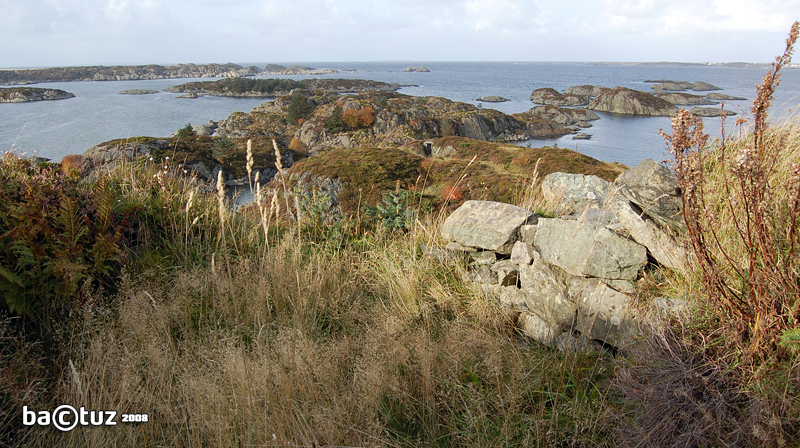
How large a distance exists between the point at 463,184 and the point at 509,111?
53205 millimetres

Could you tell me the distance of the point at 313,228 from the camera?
4969 mm

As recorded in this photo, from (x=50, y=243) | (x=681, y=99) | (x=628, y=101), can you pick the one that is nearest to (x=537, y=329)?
(x=50, y=243)

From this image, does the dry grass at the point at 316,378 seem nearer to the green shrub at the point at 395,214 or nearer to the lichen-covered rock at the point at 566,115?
the green shrub at the point at 395,214

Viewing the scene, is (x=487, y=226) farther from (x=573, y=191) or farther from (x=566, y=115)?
(x=566, y=115)

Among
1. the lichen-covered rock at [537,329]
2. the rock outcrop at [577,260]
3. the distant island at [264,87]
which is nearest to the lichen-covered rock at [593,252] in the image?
the rock outcrop at [577,260]

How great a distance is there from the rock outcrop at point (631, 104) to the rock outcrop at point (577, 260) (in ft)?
216

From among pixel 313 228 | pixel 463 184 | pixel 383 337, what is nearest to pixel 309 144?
pixel 463 184

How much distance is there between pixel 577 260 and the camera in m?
3.41

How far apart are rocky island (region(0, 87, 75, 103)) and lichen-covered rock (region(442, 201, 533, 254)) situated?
88627mm

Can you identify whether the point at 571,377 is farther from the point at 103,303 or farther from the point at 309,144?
the point at 309,144

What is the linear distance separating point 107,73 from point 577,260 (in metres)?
170

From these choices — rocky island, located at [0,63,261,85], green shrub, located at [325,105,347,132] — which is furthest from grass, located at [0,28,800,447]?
rocky island, located at [0,63,261,85]

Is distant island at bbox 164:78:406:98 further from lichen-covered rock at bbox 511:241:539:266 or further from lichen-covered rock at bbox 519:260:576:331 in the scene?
lichen-covered rock at bbox 519:260:576:331

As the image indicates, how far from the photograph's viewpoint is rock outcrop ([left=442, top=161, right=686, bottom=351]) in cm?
309
